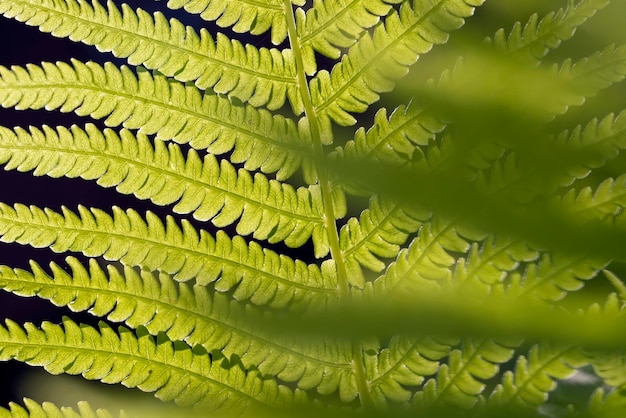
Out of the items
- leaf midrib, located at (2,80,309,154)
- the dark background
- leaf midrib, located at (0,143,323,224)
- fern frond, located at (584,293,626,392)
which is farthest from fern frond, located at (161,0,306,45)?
the dark background

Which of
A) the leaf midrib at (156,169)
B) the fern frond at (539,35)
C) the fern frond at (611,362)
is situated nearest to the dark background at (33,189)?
the leaf midrib at (156,169)

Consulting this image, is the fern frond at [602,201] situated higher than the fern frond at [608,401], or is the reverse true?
the fern frond at [602,201]

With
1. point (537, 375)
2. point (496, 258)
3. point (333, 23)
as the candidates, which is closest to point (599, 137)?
point (496, 258)

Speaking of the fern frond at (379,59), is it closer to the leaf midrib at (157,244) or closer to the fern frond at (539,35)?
the fern frond at (539,35)

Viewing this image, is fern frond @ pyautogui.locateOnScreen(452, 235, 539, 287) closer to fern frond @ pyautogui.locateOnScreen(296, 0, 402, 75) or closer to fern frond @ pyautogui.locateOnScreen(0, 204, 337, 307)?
fern frond @ pyautogui.locateOnScreen(0, 204, 337, 307)

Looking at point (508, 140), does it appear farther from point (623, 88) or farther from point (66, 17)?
point (66, 17)

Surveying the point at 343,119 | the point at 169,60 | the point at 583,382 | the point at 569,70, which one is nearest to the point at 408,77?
the point at 343,119

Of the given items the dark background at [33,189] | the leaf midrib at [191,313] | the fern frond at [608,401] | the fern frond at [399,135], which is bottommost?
the fern frond at [608,401]
